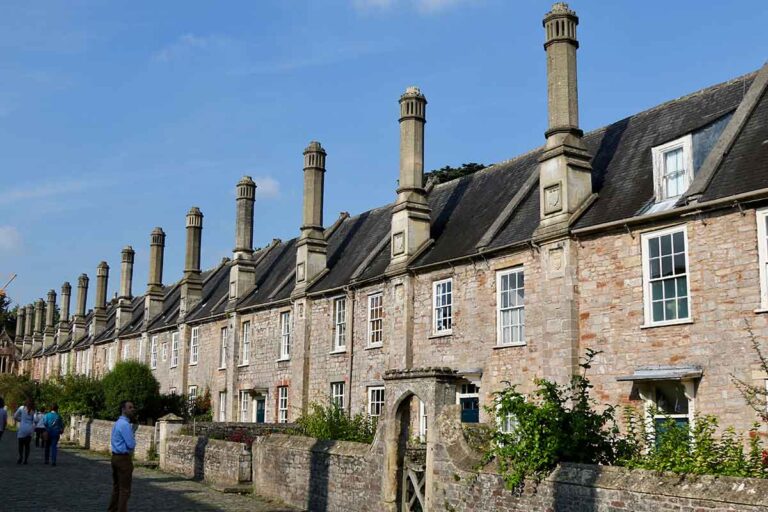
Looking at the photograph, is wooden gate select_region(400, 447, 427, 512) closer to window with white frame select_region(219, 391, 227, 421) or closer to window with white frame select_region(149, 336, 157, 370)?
window with white frame select_region(219, 391, 227, 421)

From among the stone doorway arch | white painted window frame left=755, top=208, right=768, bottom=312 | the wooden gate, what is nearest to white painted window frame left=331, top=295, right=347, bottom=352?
the stone doorway arch

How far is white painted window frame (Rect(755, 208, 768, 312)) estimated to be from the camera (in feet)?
48.8

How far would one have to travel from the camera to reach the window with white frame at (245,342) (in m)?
33.2

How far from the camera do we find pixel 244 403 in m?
33.2

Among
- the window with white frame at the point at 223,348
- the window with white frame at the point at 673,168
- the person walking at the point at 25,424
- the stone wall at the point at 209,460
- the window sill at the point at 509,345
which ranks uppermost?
the window with white frame at the point at 673,168

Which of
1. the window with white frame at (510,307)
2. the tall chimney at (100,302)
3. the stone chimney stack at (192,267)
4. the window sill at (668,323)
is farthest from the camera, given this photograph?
the tall chimney at (100,302)

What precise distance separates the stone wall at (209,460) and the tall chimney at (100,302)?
34889 millimetres

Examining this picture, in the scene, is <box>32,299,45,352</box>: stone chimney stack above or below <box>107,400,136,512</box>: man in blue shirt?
above

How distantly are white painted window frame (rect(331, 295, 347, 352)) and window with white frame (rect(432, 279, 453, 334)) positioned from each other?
210 inches

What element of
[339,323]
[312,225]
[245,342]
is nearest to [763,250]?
[339,323]

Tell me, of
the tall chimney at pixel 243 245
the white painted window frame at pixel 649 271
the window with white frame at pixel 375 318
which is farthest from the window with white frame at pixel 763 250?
the tall chimney at pixel 243 245

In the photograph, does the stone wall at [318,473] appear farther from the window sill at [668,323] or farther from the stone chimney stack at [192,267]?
the stone chimney stack at [192,267]

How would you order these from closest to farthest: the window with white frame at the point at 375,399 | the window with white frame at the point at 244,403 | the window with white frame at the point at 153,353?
the window with white frame at the point at 375,399, the window with white frame at the point at 244,403, the window with white frame at the point at 153,353

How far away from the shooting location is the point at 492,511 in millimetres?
11055
